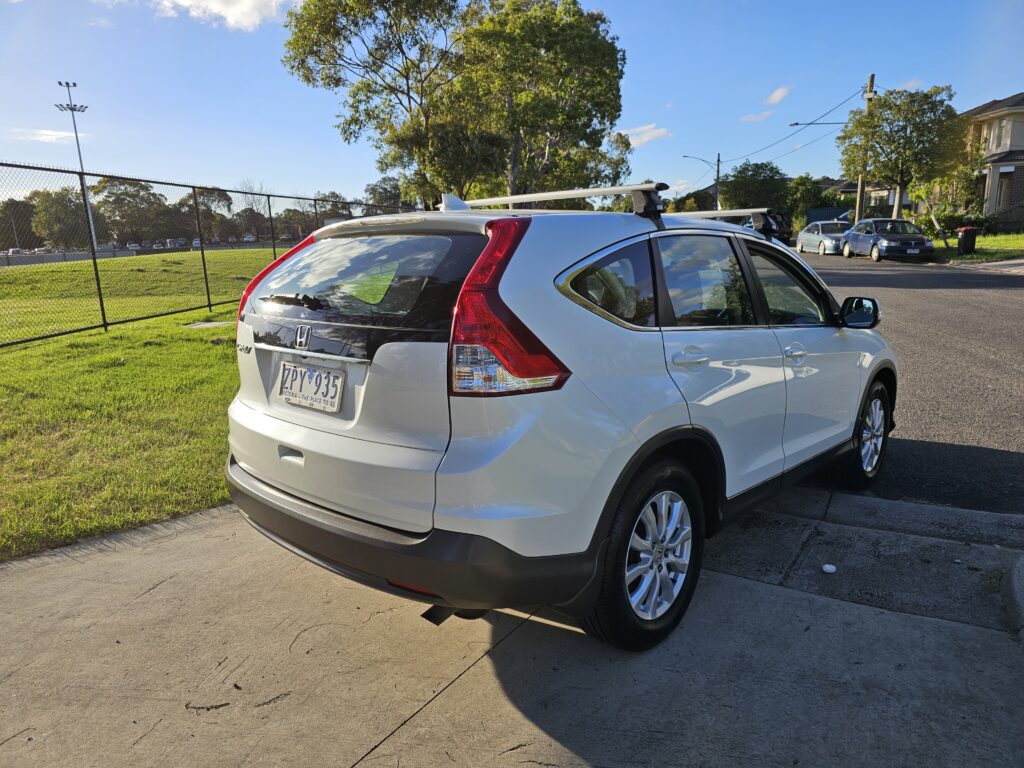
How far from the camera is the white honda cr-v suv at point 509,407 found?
2311 millimetres

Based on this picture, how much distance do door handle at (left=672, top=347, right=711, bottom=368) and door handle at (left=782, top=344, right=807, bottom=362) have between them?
0.80 meters

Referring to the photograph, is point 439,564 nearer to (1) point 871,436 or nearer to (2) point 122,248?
(1) point 871,436

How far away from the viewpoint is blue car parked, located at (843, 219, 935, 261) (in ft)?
85.4

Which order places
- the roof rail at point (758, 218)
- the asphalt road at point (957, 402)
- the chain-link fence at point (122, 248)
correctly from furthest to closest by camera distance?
1. the chain-link fence at point (122, 248)
2. the asphalt road at point (957, 402)
3. the roof rail at point (758, 218)

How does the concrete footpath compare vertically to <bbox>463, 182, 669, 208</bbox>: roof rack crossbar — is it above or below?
below

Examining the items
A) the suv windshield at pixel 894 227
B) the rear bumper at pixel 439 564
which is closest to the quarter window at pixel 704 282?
the rear bumper at pixel 439 564

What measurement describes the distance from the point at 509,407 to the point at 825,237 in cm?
3254

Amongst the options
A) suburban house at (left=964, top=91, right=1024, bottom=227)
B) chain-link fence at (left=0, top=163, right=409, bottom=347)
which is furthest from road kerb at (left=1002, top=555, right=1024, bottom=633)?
suburban house at (left=964, top=91, right=1024, bottom=227)

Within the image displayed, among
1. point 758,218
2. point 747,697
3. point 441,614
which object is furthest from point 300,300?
point 758,218

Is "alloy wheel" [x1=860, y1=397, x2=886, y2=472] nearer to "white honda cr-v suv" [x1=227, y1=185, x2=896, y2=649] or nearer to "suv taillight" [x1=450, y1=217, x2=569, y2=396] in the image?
"white honda cr-v suv" [x1=227, y1=185, x2=896, y2=649]

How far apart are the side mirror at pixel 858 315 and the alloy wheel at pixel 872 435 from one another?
0.67 meters

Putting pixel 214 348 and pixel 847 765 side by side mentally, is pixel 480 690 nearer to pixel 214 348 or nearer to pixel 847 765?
pixel 847 765

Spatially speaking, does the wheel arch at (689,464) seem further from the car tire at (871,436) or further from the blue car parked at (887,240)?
the blue car parked at (887,240)

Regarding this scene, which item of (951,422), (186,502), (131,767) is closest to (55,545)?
(186,502)
